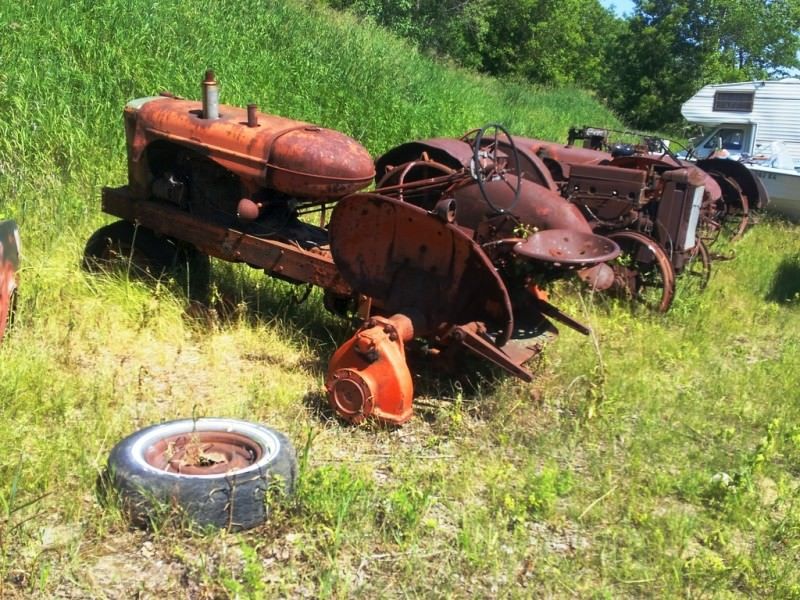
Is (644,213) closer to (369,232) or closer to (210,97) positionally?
(369,232)

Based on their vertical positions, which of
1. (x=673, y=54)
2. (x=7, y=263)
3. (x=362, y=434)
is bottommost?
(x=362, y=434)

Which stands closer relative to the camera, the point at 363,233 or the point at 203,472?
the point at 203,472

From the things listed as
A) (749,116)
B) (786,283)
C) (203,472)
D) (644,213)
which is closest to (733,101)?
(749,116)

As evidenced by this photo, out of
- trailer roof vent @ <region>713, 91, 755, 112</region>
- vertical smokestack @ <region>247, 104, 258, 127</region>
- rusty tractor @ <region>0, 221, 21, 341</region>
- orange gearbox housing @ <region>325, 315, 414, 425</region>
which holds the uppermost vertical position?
trailer roof vent @ <region>713, 91, 755, 112</region>

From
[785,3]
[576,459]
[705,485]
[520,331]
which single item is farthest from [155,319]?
[785,3]

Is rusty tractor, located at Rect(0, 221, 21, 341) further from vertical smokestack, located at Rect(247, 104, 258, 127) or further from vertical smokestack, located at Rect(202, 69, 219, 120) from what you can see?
vertical smokestack, located at Rect(247, 104, 258, 127)

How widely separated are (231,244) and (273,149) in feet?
2.02

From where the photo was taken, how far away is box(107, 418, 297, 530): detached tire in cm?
288

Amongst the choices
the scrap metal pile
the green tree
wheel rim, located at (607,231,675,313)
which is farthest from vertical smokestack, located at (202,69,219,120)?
the green tree

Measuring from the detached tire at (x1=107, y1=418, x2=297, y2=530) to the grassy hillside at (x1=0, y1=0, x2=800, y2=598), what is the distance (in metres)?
Result: 0.09

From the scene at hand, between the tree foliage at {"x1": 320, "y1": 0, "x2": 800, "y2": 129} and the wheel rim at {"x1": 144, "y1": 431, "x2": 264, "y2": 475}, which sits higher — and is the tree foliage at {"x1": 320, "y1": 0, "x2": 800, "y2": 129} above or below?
above

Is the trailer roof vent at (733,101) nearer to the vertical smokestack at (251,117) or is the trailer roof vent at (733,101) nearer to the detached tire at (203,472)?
the vertical smokestack at (251,117)

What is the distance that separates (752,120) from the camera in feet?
49.6

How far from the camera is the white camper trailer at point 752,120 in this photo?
1360cm
